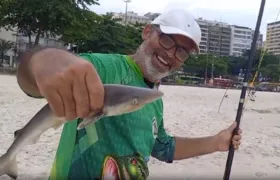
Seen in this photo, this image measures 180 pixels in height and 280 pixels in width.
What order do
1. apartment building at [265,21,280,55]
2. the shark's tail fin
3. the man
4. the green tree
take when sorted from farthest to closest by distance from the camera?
the green tree → apartment building at [265,21,280,55] → the man → the shark's tail fin

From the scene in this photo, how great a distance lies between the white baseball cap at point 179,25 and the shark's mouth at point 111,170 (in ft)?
2.25

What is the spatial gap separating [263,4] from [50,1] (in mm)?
30402

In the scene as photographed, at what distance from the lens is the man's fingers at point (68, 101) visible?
972 millimetres

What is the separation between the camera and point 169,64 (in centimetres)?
187

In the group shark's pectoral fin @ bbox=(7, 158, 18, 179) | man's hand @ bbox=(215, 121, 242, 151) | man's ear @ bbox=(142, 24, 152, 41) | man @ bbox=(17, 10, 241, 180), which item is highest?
→ man's ear @ bbox=(142, 24, 152, 41)

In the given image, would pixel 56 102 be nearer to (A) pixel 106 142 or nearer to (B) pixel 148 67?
(A) pixel 106 142

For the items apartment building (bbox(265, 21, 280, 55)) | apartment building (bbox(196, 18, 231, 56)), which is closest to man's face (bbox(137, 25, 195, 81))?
apartment building (bbox(265, 21, 280, 55))

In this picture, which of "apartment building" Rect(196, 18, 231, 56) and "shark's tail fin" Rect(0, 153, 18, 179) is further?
"apartment building" Rect(196, 18, 231, 56)

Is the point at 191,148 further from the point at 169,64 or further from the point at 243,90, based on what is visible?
the point at 243,90

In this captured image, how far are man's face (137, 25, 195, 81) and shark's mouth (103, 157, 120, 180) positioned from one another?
46 cm

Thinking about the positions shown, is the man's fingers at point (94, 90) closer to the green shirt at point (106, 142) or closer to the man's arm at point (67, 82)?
the man's arm at point (67, 82)

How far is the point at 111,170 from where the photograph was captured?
163 centimetres

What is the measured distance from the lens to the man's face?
1844 mm

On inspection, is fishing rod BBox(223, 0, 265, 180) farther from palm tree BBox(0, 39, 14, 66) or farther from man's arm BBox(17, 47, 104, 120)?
palm tree BBox(0, 39, 14, 66)
